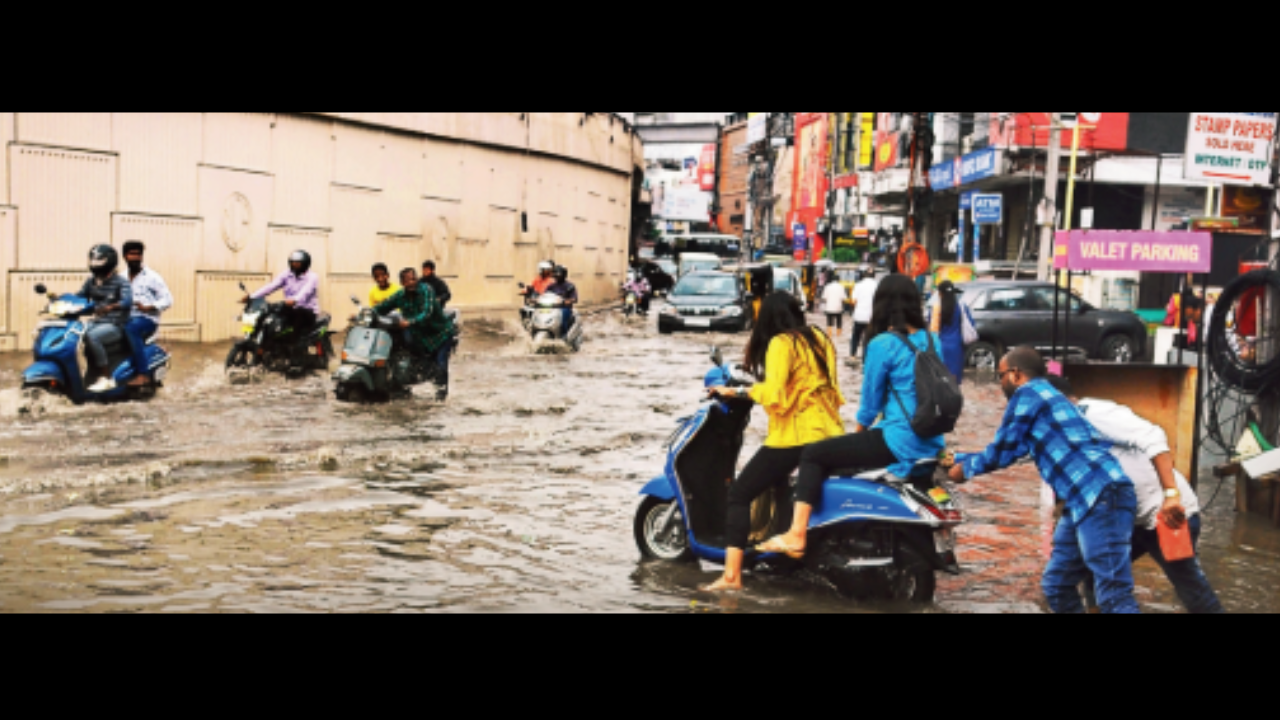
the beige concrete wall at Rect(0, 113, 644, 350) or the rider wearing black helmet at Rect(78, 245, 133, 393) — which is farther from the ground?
the beige concrete wall at Rect(0, 113, 644, 350)

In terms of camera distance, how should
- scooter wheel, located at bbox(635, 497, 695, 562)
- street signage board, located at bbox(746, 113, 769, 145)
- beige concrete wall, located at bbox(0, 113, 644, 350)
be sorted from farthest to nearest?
street signage board, located at bbox(746, 113, 769, 145) < beige concrete wall, located at bbox(0, 113, 644, 350) < scooter wheel, located at bbox(635, 497, 695, 562)

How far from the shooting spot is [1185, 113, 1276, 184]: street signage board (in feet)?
34.8

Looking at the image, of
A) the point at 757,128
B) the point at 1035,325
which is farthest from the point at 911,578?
the point at 757,128

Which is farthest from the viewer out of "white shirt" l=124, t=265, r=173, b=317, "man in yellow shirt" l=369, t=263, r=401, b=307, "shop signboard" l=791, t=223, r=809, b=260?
"shop signboard" l=791, t=223, r=809, b=260

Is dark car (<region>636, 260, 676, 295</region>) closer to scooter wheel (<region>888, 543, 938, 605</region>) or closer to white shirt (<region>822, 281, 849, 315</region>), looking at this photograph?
white shirt (<region>822, 281, 849, 315</region>)

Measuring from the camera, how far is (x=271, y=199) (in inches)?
837

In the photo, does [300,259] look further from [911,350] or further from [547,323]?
[911,350]

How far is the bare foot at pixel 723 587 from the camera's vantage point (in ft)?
22.4

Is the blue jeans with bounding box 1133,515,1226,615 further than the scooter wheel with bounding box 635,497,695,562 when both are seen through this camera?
No

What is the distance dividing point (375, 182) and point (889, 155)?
42736 millimetres

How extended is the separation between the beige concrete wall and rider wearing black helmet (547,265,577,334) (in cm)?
340

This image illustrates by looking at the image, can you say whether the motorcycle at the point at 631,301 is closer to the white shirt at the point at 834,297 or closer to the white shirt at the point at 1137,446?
the white shirt at the point at 834,297

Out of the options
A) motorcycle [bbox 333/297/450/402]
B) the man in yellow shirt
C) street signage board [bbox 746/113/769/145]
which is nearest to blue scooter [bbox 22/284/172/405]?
motorcycle [bbox 333/297/450/402]

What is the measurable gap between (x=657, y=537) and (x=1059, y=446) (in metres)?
2.60
